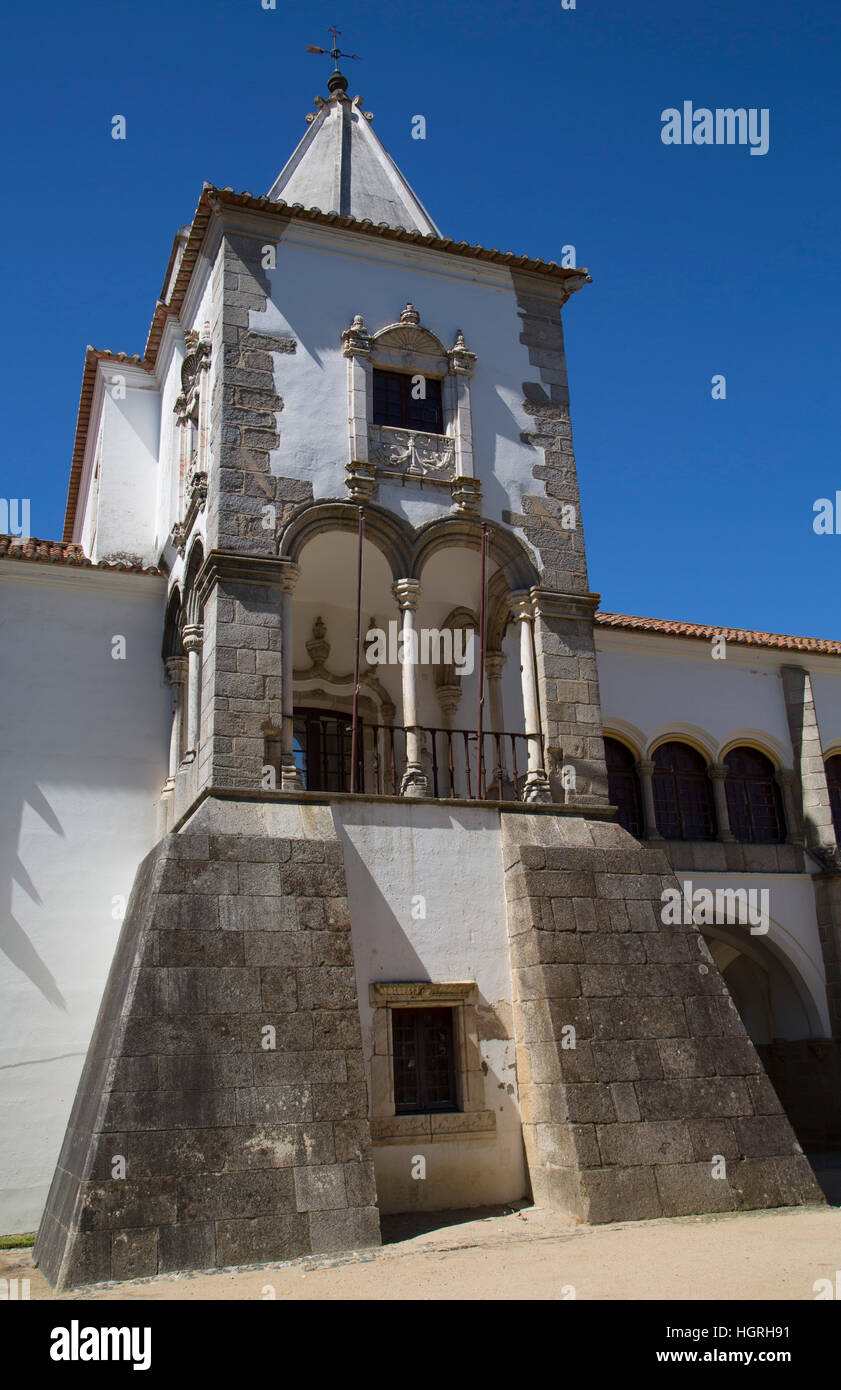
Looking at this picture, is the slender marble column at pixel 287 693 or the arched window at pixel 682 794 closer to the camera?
the slender marble column at pixel 287 693

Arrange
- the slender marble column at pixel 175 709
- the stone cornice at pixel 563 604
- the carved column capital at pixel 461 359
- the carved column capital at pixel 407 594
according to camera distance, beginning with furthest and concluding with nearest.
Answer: the carved column capital at pixel 461 359 < the slender marble column at pixel 175 709 < the stone cornice at pixel 563 604 < the carved column capital at pixel 407 594

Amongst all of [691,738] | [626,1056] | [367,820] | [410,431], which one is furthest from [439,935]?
[691,738]

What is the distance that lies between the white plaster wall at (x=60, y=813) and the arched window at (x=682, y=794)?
23.3ft

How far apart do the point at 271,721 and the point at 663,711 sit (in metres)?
7.41

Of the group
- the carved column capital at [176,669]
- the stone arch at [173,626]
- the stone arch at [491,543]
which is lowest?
the carved column capital at [176,669]

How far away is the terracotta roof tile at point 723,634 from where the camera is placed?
1548 centimetres

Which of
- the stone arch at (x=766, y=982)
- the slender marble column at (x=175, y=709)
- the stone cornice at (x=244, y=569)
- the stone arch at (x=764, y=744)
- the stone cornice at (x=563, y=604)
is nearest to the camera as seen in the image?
the stone cornice at (x=244, y=569)

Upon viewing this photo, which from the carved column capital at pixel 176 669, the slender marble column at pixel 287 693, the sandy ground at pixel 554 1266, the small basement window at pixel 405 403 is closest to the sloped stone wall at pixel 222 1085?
the sandy ground at pixel 554 1266

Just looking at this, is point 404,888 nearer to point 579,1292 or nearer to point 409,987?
point 409,987

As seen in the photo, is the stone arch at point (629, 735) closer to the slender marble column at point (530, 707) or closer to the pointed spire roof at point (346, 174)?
the slender marble column at point (530, 707)

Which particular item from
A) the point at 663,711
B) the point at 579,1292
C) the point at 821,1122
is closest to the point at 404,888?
the point at 579,1292

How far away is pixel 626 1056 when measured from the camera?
880 cm

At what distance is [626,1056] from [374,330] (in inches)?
309

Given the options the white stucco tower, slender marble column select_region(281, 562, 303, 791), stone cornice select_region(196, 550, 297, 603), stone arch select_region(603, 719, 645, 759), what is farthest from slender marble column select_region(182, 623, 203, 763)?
stone arch select_region(603, 719, 645, 759)
